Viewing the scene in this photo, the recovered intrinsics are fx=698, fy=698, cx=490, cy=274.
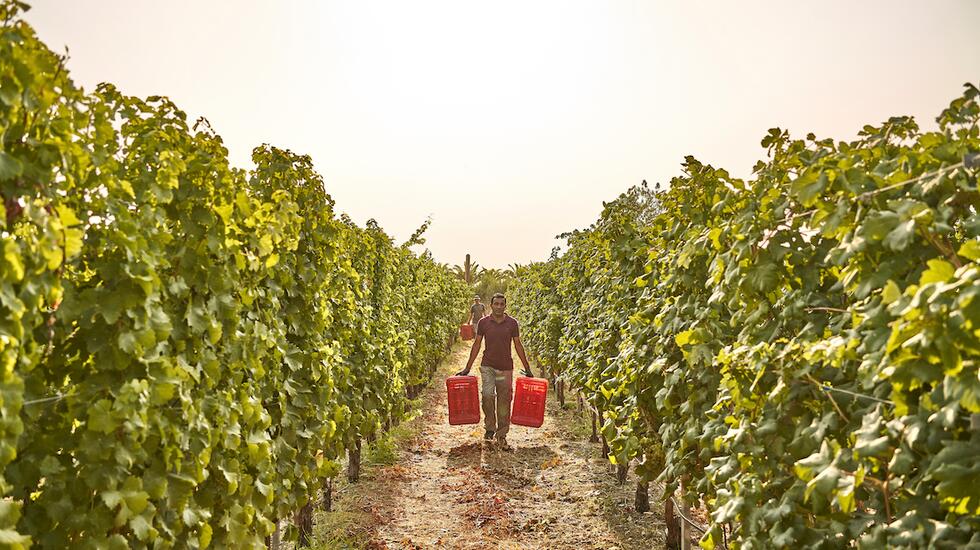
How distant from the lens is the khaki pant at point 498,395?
9211mm

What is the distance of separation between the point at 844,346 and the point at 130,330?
8.17 feet

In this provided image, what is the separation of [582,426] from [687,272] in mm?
6811

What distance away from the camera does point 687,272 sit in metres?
4.57

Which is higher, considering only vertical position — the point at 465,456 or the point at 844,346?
the point at 844,346

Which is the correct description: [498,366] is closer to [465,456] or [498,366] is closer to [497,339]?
[497,339]

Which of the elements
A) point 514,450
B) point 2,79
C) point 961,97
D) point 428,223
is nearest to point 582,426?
point 514,450

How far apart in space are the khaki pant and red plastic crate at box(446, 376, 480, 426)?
0.51ft

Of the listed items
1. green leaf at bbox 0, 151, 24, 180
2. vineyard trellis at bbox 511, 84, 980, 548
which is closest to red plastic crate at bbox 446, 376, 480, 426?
vineyard trellis at bbox 511, 84, 980, 548

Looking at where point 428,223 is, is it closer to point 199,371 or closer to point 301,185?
point 301,185

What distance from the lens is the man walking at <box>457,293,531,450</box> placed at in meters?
9.21

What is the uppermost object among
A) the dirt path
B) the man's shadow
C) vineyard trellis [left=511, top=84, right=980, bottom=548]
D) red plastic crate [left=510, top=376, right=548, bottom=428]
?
vineyard trellis [left=511, top=84, right=980, bottom=548]

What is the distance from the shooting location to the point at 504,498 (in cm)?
734

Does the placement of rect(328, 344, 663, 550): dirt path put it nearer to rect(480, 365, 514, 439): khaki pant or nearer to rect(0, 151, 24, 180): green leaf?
rect(480, 365, 514, 439): khaki pant

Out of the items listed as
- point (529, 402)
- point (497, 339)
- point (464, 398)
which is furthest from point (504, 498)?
point (497, 339)
